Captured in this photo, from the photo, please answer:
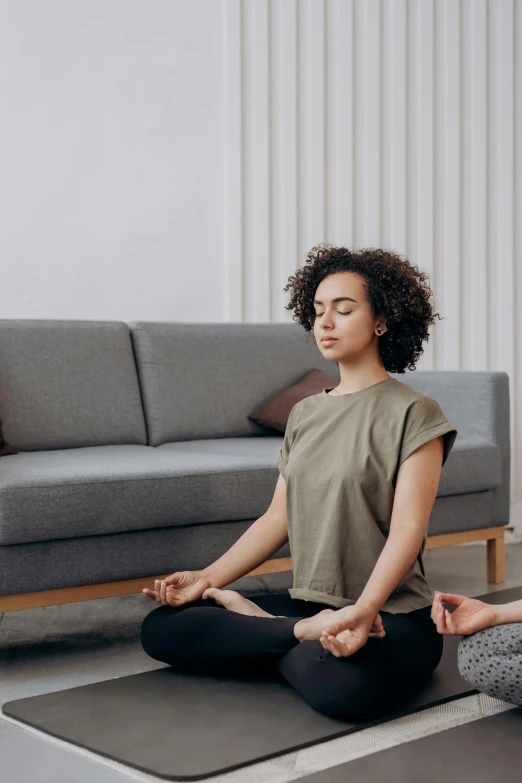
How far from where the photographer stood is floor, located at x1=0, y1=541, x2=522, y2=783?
1533mm

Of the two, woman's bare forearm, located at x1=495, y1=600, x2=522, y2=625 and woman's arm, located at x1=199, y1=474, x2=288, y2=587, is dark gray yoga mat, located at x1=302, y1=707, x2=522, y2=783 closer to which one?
woman's bare forearm, located at x1=495, y1=600, x2=522, y2=625

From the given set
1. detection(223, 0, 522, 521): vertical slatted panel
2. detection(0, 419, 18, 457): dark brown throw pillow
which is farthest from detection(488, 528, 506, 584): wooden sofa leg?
detection(0, 419, 18, 457): dark brown throw pillow

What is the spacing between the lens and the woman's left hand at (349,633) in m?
1.66

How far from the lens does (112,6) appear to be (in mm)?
3473

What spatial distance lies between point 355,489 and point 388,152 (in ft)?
8.16

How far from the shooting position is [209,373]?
124 inches

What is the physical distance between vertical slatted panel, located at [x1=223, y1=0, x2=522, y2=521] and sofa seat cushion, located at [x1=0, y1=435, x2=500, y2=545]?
4.22 ft

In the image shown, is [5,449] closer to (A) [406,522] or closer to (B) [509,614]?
(A) [406,522]

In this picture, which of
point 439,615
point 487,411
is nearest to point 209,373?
point 487,411

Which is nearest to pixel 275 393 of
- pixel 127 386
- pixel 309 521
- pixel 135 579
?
pixel 127 386

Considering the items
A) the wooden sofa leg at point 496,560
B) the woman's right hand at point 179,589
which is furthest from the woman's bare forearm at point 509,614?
the wooden sofa leg at point 496,560

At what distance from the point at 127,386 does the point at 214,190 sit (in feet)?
3.45

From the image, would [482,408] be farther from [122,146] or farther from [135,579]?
[122,146]

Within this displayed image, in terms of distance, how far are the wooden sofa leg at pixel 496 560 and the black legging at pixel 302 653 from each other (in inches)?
47.4
